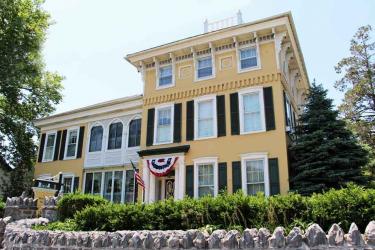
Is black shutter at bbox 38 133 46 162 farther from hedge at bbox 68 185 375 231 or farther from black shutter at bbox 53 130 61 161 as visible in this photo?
hedge at bbox 68 185 375 231

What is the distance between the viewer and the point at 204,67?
16.8 meters

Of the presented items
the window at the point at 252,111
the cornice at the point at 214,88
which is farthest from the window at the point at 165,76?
the window at the point at 252,111

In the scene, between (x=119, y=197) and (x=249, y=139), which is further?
(x=119, y=197)

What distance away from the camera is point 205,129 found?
15891 mm

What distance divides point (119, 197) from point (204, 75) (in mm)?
8033

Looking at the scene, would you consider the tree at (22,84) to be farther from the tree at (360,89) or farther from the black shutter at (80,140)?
the tree at (360,89)

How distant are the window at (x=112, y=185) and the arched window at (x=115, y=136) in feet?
5.08

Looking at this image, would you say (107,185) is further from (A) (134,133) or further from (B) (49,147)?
(B) (49,147)

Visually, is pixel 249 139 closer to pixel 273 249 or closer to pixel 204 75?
pixel 204 75

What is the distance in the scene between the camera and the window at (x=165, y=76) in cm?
1767

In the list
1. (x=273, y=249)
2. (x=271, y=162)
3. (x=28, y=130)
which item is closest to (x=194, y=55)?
(x=271, y=162)

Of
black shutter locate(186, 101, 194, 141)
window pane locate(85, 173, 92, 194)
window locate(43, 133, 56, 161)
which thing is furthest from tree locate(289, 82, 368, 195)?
window locate(43, 133, 56, 161)

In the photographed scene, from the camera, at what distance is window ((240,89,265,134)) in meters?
14.7

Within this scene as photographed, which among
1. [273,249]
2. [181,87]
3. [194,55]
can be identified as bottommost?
[273,249]
